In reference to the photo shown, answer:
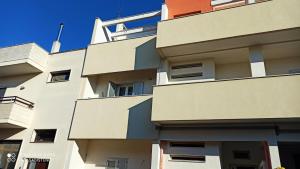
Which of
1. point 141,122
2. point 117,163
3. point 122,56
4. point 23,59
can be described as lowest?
point 117,163

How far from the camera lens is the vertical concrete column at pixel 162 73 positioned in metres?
11.0

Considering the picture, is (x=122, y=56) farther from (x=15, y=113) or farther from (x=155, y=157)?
(x=15, y=113)

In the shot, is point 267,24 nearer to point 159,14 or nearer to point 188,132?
point 188,132

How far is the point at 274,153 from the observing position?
26.6 ft

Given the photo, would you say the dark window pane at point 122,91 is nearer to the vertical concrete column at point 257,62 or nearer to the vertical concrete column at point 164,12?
the vertical concrete column at point 164,12

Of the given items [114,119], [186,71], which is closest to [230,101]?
[186,71]

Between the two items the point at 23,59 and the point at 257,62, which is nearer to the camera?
the point at 257,62

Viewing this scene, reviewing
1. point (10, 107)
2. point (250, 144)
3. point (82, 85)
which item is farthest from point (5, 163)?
point (250, 144)

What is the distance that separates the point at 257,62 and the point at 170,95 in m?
3.62

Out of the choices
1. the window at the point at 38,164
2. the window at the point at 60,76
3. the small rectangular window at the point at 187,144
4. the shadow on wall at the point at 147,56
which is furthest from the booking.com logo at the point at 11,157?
the small rectangular window at the point at 187,144

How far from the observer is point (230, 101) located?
28.6ft

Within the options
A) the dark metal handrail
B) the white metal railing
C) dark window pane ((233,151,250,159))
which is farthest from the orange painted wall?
the dark metal handrail

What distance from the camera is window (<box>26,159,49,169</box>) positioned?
11969 mm

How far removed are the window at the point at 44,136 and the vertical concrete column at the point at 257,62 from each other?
991cm
